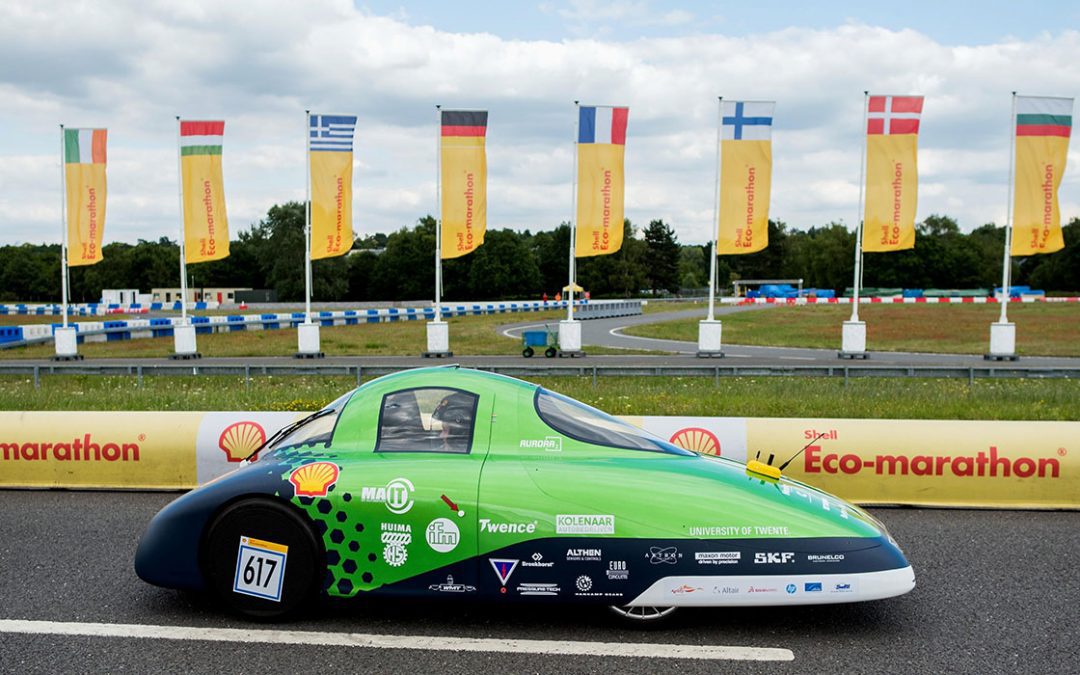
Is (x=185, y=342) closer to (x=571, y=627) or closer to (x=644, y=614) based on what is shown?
(x=571, y=627)

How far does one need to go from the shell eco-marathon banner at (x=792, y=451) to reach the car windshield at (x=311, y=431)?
9.58 feet

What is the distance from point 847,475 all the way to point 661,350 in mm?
22791

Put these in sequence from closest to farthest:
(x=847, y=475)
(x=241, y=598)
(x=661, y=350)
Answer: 1. (x=241, y=598)
2. (x=847, y=475)
3. (x=661, y=350)

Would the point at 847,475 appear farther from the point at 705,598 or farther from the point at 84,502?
the point at 84,502

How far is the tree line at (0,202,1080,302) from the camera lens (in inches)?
3856

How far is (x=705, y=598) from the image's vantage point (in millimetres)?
4914

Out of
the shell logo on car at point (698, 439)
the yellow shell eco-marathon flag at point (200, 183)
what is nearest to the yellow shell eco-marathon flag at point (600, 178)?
the yellow shell eco-marathon flag at point (200, 183)

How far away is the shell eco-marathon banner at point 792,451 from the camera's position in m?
7.81

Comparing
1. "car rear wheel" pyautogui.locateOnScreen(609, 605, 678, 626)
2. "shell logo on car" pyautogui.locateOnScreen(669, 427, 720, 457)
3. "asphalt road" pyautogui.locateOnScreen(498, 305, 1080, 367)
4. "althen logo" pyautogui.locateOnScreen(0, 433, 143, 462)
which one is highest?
"shell logo on car" pyautogui.locateOnScreen(669, 427, 720, 457)

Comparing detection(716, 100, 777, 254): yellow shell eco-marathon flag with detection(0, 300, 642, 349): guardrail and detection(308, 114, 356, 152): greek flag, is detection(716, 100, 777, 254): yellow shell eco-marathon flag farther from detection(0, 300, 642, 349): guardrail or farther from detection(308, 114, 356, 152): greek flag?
detection(0, 300, 642, 349): guardrail

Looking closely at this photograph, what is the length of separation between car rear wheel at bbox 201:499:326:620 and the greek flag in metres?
22.5

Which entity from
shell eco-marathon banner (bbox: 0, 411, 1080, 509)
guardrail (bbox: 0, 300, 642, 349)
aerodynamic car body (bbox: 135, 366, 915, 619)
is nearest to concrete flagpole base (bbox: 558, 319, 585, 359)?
guardrail (bbox: 0, 300, 642, 349)

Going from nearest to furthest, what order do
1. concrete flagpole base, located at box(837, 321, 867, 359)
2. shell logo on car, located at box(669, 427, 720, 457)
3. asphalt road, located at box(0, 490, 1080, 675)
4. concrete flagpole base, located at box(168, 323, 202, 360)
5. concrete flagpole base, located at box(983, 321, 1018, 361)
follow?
1. asphalt road, located at box(0, 490, 1080, 675)
2. shell logo on car, located at box(669, 427, 720, 457)
3. concrete flagpole base, located at box(983, 321, 1018, 361)
4. concrete flagpole base, located at box(837, 321, 867, 359)
5. concrete flagpole base, located at box(168, 323, 202, 360)

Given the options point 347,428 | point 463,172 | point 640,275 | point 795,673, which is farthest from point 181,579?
point 640,275
